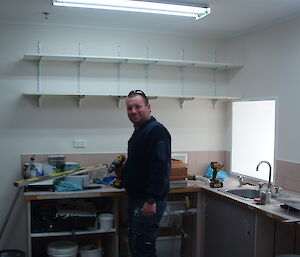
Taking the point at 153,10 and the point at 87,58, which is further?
the point at 87,58

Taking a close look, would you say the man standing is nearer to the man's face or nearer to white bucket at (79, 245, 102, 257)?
the man's face

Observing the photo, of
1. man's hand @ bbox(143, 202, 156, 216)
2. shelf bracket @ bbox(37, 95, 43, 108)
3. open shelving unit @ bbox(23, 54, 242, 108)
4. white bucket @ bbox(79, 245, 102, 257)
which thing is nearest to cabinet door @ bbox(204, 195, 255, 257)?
man's hand @ bbox(143, 202, 156, 216)

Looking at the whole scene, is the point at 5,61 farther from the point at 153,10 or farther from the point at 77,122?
the point at 153,10

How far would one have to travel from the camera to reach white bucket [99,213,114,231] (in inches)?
129

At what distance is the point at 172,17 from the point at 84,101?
1254mm

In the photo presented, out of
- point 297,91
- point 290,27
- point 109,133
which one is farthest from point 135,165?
point 290,27

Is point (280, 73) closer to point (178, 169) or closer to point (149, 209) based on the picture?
point (178, 169)

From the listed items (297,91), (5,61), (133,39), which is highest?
(133,39)

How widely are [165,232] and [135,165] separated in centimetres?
126

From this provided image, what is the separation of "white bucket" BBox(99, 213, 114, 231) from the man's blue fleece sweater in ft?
2.04

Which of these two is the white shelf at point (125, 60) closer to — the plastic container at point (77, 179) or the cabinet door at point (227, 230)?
the plastic container at point (77, 179)

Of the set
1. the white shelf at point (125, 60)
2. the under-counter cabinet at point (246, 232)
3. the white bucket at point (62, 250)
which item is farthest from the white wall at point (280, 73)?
the white bucket at point (62, 250)

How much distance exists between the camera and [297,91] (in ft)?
10.4

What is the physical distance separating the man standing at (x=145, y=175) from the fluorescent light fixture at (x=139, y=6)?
0.72 m
